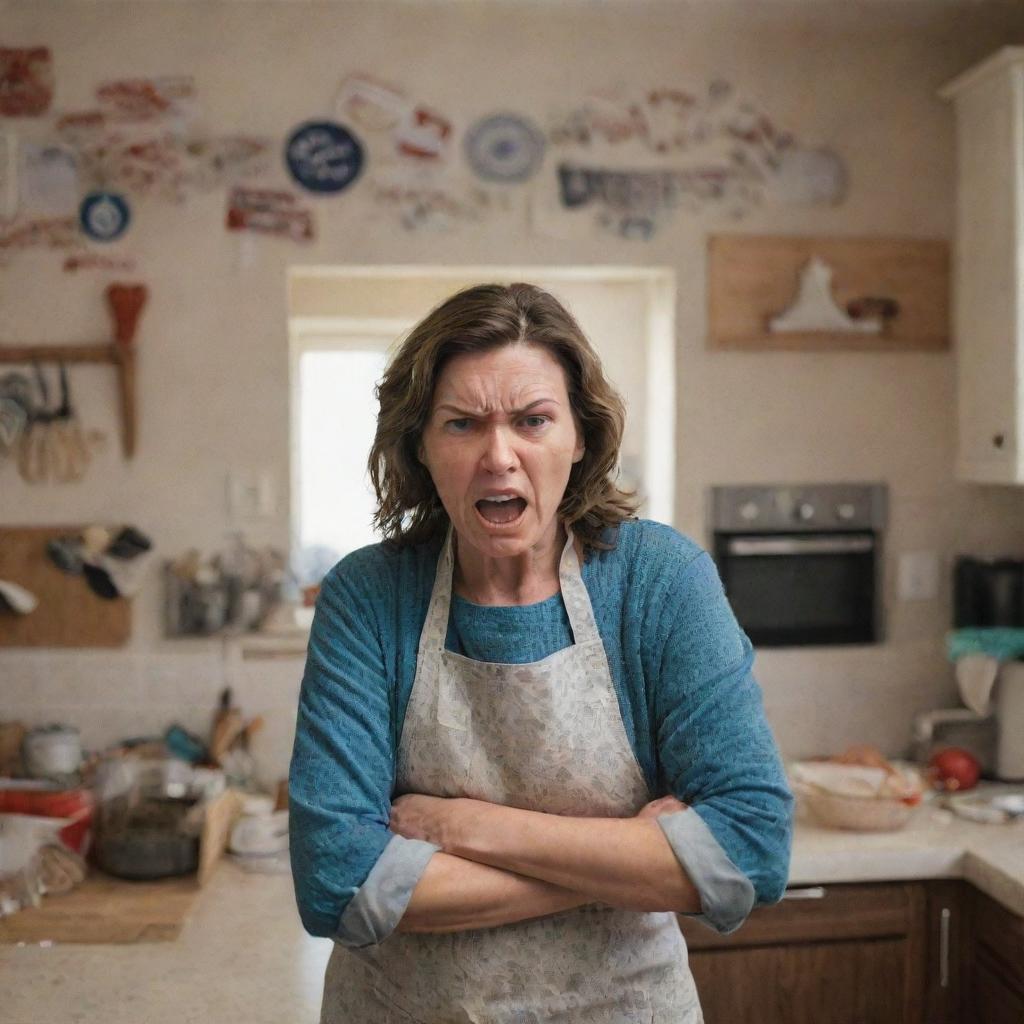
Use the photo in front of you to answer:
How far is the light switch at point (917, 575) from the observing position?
3102 mm

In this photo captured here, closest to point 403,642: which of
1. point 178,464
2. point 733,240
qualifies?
point 178,464

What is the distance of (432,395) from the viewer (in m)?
1.33

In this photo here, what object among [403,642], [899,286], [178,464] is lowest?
[403,642]

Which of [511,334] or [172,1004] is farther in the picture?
[172,1004]

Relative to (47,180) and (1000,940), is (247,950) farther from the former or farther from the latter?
(47,180)

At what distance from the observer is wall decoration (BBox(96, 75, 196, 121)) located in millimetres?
2871

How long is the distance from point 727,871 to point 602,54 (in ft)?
7.44

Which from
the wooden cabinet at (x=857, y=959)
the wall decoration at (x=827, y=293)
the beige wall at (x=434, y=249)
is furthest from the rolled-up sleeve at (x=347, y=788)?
the wall decoration at (x=827, y=293)

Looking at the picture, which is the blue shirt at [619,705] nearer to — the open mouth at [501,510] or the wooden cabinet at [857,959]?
Answer: the open mouth at [501,510]

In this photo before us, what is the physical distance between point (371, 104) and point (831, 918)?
2076 mm

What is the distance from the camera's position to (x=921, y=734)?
3.00m

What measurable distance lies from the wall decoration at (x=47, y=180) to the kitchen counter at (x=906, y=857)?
7.15 feet

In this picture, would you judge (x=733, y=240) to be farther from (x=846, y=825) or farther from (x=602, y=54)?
(x=846, y=825)

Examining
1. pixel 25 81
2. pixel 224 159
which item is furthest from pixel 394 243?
pixel 25 81
